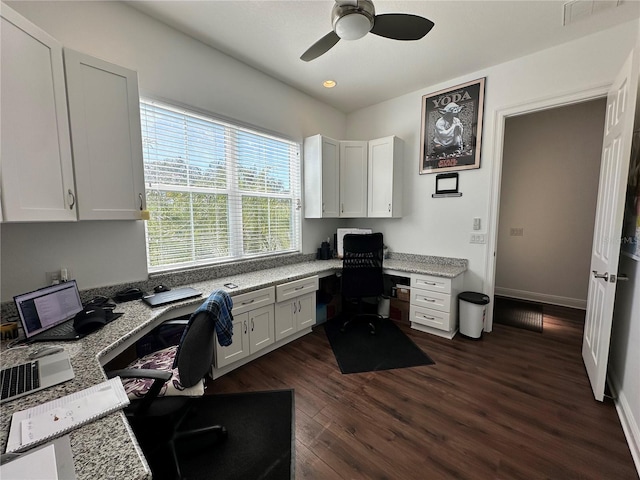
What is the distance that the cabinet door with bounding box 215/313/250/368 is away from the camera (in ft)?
7.25

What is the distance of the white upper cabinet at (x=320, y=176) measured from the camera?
3.38 metres

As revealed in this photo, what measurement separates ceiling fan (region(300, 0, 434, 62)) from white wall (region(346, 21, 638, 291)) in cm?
174

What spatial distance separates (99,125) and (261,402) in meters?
2.23

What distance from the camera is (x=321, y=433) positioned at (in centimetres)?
170

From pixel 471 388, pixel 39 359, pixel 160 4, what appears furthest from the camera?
pixel 471 388

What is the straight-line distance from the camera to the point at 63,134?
150 centimetres

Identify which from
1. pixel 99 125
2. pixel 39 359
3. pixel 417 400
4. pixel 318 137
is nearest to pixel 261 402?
pixel 417 400

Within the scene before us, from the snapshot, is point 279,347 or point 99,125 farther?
A: point 279,347

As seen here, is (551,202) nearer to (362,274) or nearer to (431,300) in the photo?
(431,300)

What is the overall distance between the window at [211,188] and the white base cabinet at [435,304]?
5.74ft

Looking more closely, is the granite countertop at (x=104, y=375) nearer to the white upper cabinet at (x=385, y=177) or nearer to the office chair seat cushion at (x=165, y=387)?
the office chair seat cushion at (x=165, y=387)

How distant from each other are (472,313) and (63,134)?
3.72 metres

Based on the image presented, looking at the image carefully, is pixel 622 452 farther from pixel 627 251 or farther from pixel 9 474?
pixel 9 474

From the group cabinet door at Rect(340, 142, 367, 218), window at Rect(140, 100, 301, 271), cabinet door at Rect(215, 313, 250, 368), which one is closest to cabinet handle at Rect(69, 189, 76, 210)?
window at Rect(140, 100, 301, 271)
